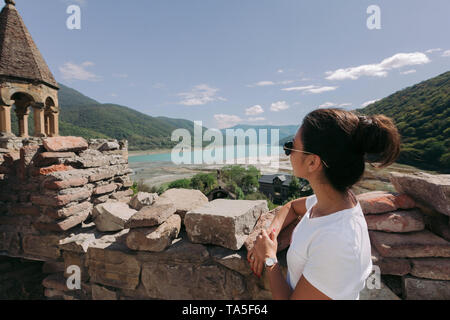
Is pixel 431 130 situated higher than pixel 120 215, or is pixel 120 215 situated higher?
pixel 431 130

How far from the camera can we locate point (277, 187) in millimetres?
34875

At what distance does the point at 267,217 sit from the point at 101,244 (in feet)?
5.61

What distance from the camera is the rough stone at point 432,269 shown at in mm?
1661

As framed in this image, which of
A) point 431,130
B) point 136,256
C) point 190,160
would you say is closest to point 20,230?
point 136,256

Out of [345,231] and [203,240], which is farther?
[203,240]

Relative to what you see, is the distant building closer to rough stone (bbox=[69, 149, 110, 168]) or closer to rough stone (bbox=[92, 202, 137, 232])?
rough stone (bbox=[69, 149, 110, 168])

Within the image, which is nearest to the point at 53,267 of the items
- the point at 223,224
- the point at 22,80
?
the point at 223,224

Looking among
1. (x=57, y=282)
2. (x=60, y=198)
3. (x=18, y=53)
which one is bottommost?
(x=57, y=282)

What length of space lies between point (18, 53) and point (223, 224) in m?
14.3

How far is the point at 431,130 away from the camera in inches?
1172

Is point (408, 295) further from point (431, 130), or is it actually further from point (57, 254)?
point (431, 130)

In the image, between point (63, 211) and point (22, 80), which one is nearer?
point (63, 211)

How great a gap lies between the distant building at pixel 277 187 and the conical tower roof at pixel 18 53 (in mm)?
28818

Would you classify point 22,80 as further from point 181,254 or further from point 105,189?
point 181,254
